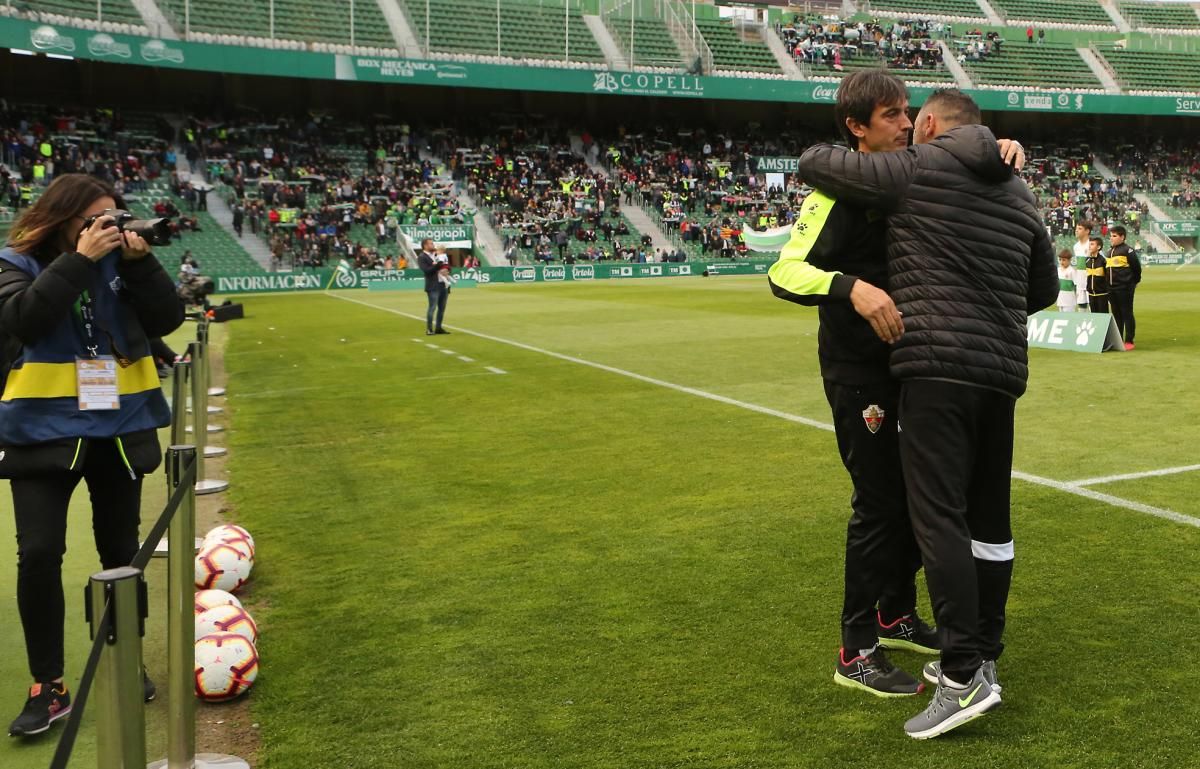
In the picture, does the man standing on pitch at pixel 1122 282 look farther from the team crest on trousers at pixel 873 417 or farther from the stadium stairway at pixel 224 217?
the stadium stairway at pixel 224 217

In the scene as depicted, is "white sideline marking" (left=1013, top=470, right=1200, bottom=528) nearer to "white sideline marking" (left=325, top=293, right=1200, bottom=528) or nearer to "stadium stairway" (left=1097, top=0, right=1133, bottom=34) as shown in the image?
"white sideline marking" (left=325, top=293, right=1200, bottom=528)

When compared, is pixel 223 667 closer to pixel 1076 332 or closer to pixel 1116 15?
pixel 1076 332

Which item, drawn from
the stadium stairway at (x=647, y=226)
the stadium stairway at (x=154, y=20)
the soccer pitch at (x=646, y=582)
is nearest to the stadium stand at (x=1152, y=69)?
the stadium stairway at (x=647, y=226)

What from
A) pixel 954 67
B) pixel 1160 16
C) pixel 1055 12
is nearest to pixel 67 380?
pixel 954 67

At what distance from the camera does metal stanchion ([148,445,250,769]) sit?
343 centimetres

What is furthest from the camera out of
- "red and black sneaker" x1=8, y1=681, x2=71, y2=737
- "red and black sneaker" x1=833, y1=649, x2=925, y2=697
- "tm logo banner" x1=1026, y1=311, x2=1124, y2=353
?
"tm logo banner" x1=1026, y1=311, x2=1124, y2=353

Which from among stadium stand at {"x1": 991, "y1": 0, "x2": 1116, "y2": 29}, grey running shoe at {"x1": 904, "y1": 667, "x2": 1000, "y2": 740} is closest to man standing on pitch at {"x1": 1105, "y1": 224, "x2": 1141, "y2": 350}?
grey running shoe at {"x1": 904, "y1": 667, "x2": 1000, "y2": 740}

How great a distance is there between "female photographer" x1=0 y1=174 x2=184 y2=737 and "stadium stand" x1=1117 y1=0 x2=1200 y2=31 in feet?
274

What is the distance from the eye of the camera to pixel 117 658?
2.46 metres

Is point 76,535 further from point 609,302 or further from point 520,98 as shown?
point 520,98

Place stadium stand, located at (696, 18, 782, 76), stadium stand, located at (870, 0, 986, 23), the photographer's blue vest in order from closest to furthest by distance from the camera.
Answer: the photographer's blue vest, stadium stand, located at (696, 18, 782, 76), stadium stand, located at (870, 0, 986, 23)

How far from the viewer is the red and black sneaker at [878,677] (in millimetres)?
4102

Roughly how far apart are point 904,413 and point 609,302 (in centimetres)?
2603

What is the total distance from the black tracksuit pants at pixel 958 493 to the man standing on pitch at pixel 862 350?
208 millimetres
